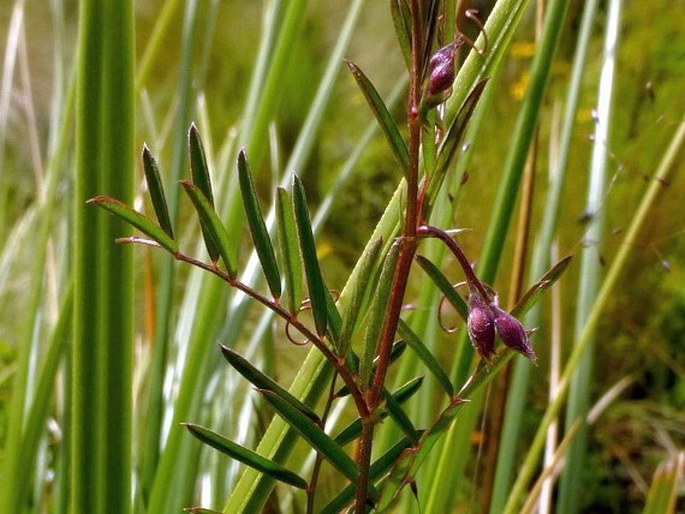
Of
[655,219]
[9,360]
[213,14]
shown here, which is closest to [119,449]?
[213,14]

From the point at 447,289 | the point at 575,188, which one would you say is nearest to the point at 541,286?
the point at 447,289

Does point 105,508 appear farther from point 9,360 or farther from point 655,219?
point 655,219

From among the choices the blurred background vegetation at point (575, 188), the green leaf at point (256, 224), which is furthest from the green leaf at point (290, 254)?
→ the blurred background vegetation at point (575, 188)

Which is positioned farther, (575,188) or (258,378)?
(575,188)

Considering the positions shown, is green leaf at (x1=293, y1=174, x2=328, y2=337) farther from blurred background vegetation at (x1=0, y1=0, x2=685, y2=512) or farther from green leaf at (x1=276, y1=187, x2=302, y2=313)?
blurred background vegetation at (x1=0, y1=0, x2=685, y2=512)

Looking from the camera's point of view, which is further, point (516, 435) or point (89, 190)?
point (516, 435)

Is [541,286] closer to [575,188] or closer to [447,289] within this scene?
[447,289]
